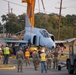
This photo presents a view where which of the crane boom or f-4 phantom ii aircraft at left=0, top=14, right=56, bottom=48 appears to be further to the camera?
the crane boom

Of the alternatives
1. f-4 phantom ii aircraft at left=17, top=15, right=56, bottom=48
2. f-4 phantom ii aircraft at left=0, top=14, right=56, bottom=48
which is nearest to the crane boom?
f-4 phantom ii aircraft at left=0, top=14, right=56, bottom=48

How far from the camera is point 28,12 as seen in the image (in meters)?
46.0

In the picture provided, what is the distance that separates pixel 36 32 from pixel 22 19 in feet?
247

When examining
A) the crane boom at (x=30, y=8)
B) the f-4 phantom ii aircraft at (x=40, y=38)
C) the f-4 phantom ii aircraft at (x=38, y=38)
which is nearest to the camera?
the f-4 phantom ii aircraft at (x=40, y=38)

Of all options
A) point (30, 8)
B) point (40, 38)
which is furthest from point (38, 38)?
point (30, 8)

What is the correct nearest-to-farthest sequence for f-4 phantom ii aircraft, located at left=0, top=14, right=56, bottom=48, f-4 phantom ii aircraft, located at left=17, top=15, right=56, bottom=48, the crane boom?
f-4 phantom ii aircraft, located at left=17, top=15, right=56, bottom=48 < f-4 phantom ii aircraft, located at left=0, top=14, right=56, bottom=48 < the crane boom

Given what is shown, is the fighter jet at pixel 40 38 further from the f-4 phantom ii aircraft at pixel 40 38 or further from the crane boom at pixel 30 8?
the crane boom at pixel 30 8

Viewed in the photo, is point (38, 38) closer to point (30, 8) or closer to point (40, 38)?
point (40, 38)

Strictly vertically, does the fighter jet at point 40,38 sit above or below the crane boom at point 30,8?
below

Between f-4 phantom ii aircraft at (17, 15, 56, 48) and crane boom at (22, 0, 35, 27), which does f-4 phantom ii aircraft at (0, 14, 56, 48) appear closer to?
f-4 phantom ii aircraft at (17, 15, 56, 48)

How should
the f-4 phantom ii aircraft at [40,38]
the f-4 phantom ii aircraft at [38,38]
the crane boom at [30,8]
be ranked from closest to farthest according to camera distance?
1. the f-4 phantom ii aircraft at [40,38]
2. the f-4 phantom ii aircraft at [38,38]
3. the crane boom at [30,8]

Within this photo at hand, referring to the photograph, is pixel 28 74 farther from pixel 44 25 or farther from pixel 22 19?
pixel 22 19

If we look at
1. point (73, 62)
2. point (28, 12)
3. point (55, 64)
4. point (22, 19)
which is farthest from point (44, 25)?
point (73, 62)

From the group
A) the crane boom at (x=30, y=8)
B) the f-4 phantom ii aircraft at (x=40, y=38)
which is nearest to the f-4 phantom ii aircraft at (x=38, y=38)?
the f-4 phantom ii aircraft at (x=40, y=38)
